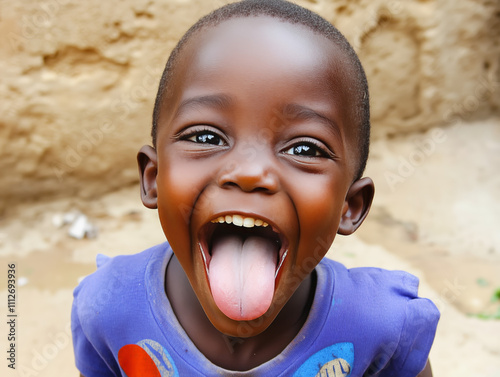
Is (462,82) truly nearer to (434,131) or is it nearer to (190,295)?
(434,131)

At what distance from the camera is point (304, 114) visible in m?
1.08

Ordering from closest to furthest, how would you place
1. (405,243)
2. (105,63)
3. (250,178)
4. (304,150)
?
(250,178)
(304,150)
(105,63)
(405,243)

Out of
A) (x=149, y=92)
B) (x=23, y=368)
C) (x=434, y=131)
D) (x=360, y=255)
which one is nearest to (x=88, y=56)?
(x=149, y=92)

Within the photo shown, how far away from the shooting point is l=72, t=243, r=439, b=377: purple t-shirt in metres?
1.28

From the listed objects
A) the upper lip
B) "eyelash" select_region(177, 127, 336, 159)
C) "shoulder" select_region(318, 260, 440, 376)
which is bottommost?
"shoulder" select_region(318, 260, 440, 376)

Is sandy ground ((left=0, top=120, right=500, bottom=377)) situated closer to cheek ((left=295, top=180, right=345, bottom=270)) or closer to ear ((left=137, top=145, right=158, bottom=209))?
ear ((left=137, top=145, right=158, bottom=209))

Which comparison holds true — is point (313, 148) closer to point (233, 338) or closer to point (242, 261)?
point (242, 261)

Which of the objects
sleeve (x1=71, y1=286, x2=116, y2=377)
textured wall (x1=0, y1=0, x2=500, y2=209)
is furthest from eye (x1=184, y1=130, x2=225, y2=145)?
textured wall (x1=0, y1=0, x2=500, y2=209)

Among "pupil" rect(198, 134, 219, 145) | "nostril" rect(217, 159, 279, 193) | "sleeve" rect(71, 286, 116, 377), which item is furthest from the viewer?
"sleeve" rect(71, 286, 116, 377)

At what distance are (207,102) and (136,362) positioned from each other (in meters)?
0.69

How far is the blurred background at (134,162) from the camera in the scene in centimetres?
266

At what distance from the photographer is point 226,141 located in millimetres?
1077

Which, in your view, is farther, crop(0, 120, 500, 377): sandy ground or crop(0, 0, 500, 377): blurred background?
crop(0, 0, 500, 377): blurred background

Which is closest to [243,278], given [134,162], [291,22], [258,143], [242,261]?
[242,261]
